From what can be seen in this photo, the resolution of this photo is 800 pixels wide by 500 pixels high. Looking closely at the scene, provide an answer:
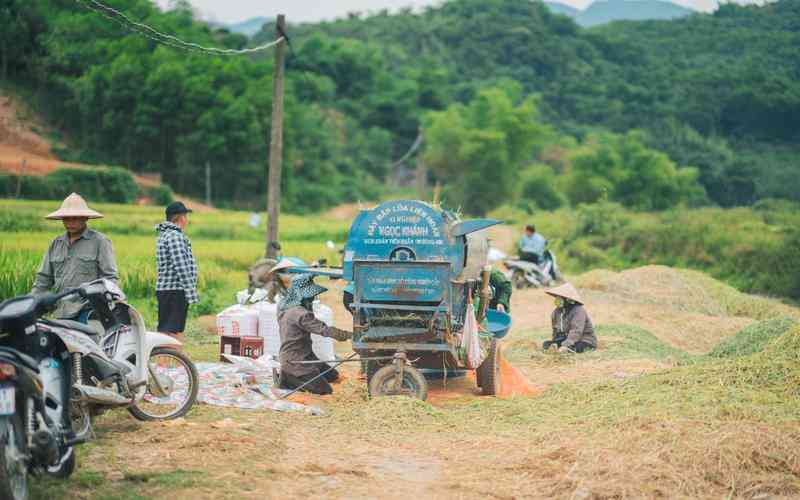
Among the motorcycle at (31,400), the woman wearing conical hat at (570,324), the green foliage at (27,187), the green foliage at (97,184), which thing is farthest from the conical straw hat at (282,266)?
the green foliage at (97,184)

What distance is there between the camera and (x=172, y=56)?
5075cm

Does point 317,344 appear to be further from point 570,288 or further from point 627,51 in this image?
point 627,51

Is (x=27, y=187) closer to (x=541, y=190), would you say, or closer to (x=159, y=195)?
(x=159, y=195)

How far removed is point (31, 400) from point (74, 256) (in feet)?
7.90

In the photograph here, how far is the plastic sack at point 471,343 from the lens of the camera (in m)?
9.49

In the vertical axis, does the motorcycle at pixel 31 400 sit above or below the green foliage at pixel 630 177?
below

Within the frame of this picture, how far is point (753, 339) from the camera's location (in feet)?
38.3

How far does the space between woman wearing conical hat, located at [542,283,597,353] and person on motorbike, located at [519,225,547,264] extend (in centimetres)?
1056

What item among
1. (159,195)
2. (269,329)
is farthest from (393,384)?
(159,195)

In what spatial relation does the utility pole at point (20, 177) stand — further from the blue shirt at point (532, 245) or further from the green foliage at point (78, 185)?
the blue shirt at point (532, 245)

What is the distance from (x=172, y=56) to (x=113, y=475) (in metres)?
47.3

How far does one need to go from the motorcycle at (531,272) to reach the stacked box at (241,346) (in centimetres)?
1279

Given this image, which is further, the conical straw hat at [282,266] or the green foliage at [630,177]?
the green foliage at [630,177]

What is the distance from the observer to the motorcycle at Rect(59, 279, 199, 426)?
6.70m
